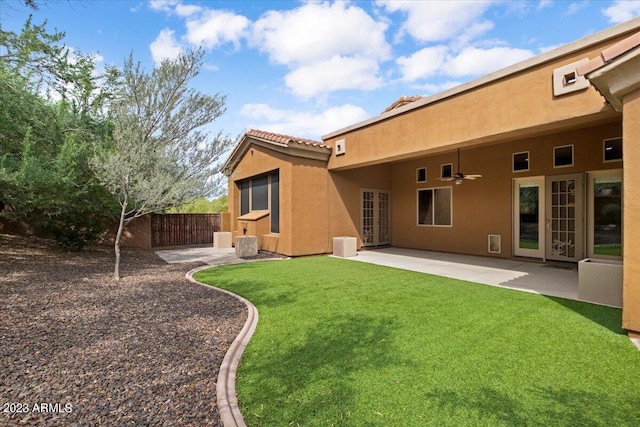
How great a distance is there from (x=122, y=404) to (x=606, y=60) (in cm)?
699

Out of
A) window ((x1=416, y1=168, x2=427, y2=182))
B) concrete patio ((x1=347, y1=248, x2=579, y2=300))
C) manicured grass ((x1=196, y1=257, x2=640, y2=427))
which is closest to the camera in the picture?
manicured grass ((x1=196, y1=257, x2=640, y2=427))

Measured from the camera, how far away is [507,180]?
10.6m

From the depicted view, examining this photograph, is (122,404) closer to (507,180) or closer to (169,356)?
(169,356)

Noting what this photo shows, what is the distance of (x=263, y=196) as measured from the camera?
14.0 meters

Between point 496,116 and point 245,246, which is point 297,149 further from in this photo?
point 496,116

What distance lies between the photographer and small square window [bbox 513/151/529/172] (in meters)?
10.2

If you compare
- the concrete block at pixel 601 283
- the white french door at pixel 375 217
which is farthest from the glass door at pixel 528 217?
the white french door at pixel 375 217

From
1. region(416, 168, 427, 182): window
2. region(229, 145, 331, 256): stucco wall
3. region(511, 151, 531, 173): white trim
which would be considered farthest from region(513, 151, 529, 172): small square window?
region(229, 145, 331, 256): stucco wall

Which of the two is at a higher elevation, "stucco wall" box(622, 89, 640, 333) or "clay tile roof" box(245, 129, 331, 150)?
"clay tile roof" box(245, 129, 331, 150)

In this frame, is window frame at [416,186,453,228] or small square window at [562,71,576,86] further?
window frame at [416,186,453,228]

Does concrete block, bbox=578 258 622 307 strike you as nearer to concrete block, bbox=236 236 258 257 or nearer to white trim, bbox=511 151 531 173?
white trim, bbox=511 151 531 173

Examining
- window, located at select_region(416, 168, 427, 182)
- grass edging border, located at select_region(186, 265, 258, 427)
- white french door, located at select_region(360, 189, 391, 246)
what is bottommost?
grass edging border, located at select_region(186, 265, 258, 427)

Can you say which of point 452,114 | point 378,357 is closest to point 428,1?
point 452,114

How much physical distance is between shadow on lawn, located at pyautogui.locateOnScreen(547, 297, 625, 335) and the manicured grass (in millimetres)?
28
